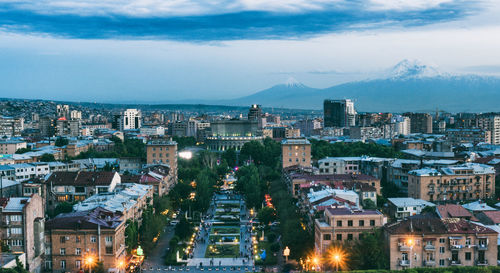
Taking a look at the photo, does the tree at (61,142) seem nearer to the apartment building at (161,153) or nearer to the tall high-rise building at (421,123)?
the apartment building at (161,153)

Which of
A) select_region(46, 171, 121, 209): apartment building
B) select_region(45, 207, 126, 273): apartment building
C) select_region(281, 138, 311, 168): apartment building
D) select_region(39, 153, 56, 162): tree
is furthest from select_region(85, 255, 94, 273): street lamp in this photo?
select_region(39, 153, 56, 162): tree

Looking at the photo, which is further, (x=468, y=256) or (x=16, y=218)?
(x=16, y=218)

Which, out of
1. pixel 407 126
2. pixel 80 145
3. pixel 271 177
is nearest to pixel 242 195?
pixel 271 177

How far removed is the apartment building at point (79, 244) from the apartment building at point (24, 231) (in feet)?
2.39

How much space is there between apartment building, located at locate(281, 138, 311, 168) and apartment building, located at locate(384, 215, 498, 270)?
43.9 m

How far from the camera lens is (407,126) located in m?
182

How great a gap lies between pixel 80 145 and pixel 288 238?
3135 inches

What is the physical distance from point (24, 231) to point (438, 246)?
2851 centimetres

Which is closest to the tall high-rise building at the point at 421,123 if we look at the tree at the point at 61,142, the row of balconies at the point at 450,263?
the tree at the point at 61,142

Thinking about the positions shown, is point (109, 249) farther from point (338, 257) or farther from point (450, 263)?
point (450, 263)

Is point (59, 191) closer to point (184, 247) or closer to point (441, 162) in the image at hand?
point (184, 247)

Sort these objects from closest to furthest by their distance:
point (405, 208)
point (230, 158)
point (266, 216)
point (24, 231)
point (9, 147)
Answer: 1. point (24, 231)
2. point (405, 208)
3. point (266, 216)
4. point (230, 158)
5. point (9, 147)

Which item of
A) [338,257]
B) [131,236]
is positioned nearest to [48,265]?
[131,236]

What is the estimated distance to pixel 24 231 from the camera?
3791 centimetres
